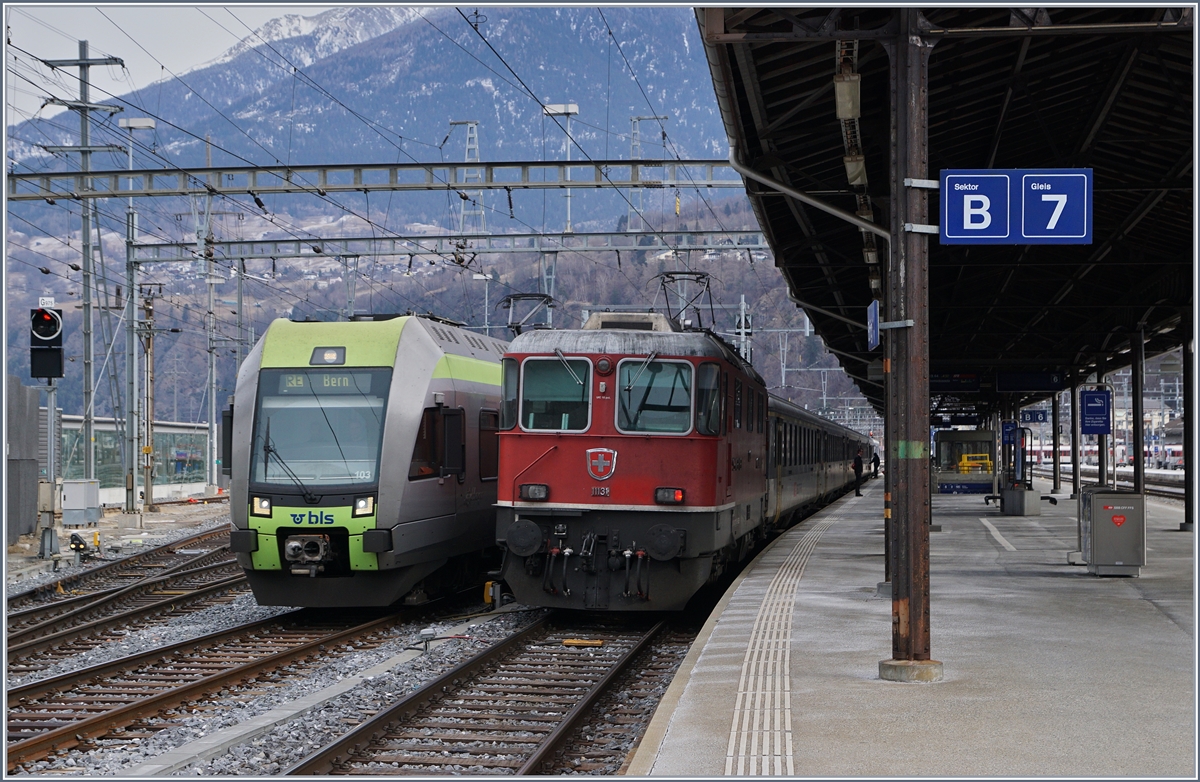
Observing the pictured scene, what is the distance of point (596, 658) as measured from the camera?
39.2 ft

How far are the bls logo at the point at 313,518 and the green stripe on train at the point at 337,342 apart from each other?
1642 millimetres

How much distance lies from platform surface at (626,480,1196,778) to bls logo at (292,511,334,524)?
412cm

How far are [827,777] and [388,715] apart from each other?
145 inches

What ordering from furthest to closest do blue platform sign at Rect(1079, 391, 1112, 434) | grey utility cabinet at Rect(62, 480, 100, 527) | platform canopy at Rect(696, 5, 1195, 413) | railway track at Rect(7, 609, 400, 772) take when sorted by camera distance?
grey utility cabinet at Rect(62, 480, 100, 527) → blue platform sign at Rect(1079, 391, 1112, 434) → platform canopy at Rect(696, 5, 1195, 413) → railway track at Rect(7, 609, 400, 772)

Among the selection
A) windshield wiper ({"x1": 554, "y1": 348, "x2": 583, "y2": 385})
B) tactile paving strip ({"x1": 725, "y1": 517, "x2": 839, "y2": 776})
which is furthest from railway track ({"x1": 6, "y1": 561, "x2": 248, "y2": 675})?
tactile paving strip ({"x1": 725, "y1": 517, "x2": 839, "y2": 776})

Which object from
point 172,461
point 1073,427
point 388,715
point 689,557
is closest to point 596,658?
point 689,557

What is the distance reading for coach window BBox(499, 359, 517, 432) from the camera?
13.7 m

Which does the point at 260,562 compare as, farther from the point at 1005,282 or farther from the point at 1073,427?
the point at 1073,427

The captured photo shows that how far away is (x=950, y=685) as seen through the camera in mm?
8445

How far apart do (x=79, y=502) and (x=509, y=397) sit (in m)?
17.5

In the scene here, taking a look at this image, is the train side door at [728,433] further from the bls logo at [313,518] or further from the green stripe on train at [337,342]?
the bls logo at [313,518]

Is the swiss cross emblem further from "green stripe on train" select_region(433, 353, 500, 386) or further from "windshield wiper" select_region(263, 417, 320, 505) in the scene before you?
"windshield wiper" select_region(263, 417, 320, 505)

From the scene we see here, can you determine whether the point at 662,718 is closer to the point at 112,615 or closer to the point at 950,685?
the point at 950,685

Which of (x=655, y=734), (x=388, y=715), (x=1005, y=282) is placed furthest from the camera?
(x=1005, y=282)
